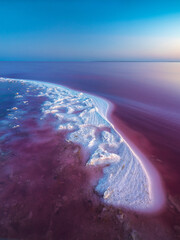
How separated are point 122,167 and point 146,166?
76 cm

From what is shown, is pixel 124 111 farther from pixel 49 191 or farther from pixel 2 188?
pixel 2 188

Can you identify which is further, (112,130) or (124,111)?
(124,111)

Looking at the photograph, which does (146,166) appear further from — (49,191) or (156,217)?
(49,191)

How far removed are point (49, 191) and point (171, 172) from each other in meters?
3.35

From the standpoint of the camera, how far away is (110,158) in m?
4.40

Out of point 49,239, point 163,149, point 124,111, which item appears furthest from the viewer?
point 124,111

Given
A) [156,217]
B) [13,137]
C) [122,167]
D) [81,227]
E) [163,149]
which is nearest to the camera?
[81,227]

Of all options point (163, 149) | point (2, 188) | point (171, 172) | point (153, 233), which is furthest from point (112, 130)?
point (2, 188)

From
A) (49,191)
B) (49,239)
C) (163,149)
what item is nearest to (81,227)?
(49,239)

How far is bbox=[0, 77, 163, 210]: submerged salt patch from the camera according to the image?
10.7 ft

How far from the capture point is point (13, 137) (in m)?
5.59

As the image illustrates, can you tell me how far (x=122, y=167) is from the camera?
4098 mm

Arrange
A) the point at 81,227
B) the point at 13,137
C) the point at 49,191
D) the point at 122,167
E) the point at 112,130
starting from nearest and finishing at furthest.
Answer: the point at 81,227
the point at 49,191
the point at 122,167
the point at 13,137
the point at 112,130

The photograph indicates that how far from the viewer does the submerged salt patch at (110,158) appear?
10.7 feet
